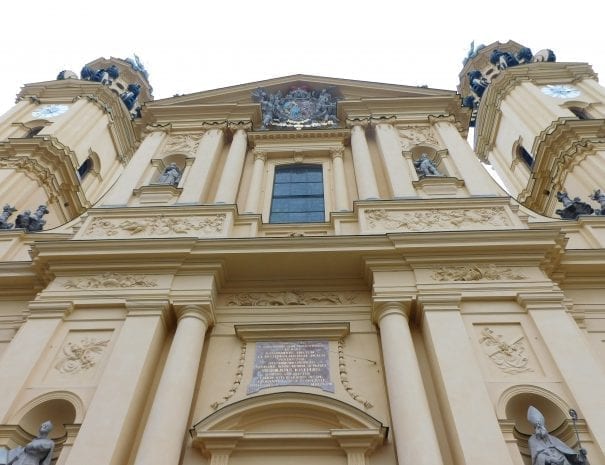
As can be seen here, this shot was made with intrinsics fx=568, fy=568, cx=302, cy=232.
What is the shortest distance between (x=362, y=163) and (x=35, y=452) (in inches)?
332

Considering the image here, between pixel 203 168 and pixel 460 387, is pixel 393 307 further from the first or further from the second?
pixel 203 168

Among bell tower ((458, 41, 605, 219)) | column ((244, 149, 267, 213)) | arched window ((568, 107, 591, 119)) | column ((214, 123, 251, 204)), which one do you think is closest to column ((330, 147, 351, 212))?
column ((244, 149, 267, 213))

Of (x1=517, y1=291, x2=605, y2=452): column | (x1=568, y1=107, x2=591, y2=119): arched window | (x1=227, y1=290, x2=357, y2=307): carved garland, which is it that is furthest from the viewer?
(x1=568, y1=107, x2=591, y2=119): arched window

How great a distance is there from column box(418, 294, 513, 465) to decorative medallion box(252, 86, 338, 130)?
7628mm

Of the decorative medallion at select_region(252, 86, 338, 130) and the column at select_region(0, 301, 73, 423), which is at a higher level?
the decorative medallion at select_region(252, 86, 338, 130)

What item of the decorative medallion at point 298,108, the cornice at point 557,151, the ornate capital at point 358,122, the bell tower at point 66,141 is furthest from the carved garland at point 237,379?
the cornice at point 557,151

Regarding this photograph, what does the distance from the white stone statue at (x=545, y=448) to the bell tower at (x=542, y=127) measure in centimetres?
681

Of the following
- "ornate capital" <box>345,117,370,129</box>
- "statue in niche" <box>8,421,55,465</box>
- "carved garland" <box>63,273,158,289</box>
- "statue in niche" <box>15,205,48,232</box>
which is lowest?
"statue in niche" <box>8,421,55,465</box>

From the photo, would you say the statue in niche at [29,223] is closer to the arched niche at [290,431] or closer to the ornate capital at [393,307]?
the arched niche at [290,431]

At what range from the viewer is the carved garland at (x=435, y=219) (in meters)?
10.1

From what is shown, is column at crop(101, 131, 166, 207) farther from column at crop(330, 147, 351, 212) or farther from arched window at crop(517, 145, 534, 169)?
arched window at crop(517, 145, 534, 169)

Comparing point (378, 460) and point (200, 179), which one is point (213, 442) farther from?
point (200, 179)

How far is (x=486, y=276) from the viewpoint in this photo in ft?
29.5

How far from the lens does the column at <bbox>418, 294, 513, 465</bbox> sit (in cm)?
651
